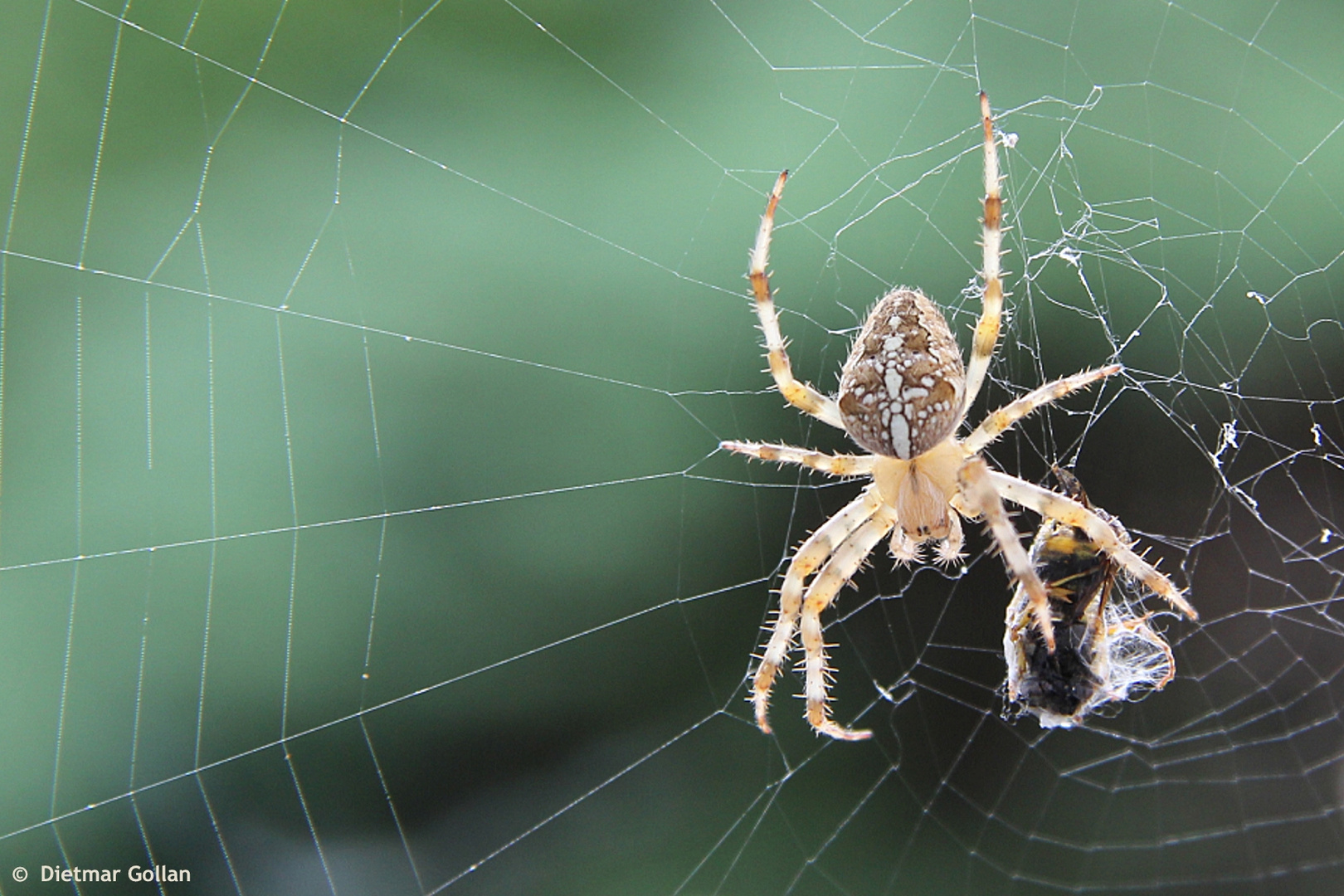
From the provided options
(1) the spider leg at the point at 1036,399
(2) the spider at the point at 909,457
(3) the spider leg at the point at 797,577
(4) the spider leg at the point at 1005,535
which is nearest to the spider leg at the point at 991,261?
(2) the spider at the point at 909,457

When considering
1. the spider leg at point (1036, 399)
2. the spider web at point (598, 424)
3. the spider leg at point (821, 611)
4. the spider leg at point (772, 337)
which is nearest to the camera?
the spider leg at point (1036, 399)

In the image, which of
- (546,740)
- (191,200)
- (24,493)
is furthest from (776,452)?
(24,493)

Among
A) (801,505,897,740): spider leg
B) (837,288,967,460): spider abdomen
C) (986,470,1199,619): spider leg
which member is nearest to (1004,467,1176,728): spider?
(986,470,1199,619): spider leg

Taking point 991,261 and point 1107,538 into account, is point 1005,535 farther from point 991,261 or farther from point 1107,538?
point 991,261

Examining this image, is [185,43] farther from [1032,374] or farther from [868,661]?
[868,661]

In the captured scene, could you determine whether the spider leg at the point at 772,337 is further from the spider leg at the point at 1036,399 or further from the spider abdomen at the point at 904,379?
the spider leg at the point at 1036,399

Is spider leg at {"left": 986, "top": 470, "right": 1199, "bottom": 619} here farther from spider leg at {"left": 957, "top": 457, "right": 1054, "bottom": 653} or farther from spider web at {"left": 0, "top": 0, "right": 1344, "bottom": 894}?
spider web at {"left": 0, "top": 0, "right": 1344, "bottom": 894}
